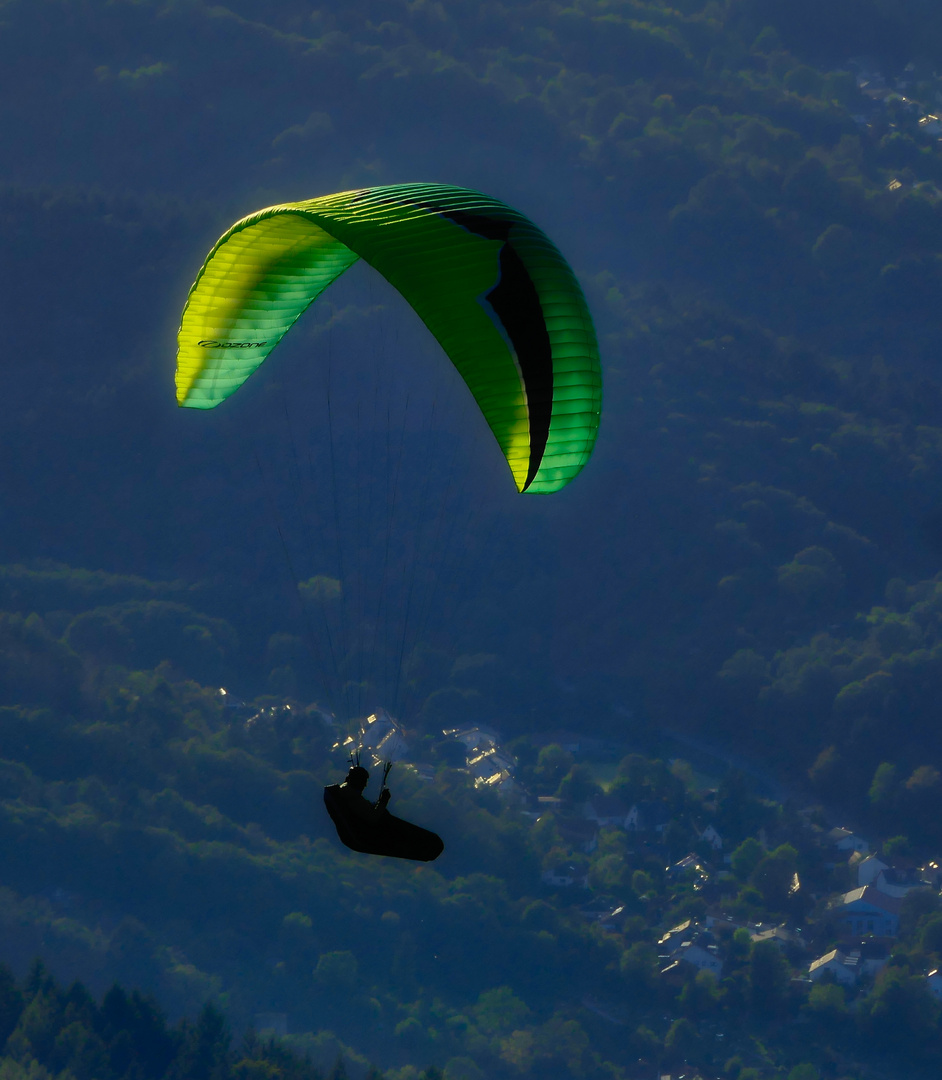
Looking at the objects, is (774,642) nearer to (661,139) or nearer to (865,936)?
(865,936)

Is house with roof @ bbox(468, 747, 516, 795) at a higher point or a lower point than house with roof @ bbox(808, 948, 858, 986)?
higher

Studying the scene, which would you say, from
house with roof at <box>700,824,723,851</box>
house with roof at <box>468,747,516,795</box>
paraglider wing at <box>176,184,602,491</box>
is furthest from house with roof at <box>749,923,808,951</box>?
paraglider wing at <box>176,184,602,491</box>

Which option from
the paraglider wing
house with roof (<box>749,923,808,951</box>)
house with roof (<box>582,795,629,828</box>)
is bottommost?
the paraglider wing

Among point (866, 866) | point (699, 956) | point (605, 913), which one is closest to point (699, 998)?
point (699, 956)

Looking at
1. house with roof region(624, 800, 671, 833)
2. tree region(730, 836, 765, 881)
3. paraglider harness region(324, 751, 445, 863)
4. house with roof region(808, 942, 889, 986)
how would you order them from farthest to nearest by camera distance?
house with roof region(624, 800, 671, 833), tree region(730, 836, 765, 881), house with roof region(808, 942, 889, 986), paraglider harness region(324, 751, 445, 863)

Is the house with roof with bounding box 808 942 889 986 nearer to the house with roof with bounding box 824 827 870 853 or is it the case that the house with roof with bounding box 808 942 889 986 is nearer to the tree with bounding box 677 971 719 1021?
the tree with bounding box 677 971 719 1021

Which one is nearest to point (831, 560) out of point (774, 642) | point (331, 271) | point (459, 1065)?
point (774, 642)

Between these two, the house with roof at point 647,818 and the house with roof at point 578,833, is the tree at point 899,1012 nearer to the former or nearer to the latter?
the house with roof at point 647,818
